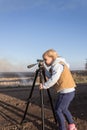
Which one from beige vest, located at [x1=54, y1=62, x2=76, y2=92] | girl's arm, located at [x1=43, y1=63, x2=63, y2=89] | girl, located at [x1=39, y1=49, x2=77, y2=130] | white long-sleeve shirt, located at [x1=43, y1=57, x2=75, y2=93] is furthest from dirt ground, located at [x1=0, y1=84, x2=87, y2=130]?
girl's arm, located at [x1=43, y1=63, x2=63, y2=89]

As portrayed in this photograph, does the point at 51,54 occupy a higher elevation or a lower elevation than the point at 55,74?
higher

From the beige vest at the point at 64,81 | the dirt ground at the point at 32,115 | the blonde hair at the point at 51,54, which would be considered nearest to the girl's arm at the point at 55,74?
the beige vest at the point at 64,81

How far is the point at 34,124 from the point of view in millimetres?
9250

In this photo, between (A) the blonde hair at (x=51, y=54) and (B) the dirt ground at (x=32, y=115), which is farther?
(B) the dirt ground at (x=32, y=115)

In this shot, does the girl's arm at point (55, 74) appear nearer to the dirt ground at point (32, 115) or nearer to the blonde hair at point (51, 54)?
the blonde hair at point (51, 54)

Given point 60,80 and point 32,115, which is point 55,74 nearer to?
point 60,80

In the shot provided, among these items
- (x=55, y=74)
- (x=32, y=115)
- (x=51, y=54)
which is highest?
(x=51, y=54)

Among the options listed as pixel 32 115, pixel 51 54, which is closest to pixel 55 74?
pixel 51 54

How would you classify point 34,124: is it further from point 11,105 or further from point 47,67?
point 11,105

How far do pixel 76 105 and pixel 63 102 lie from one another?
4701mm

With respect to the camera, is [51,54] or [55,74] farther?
[51,54]

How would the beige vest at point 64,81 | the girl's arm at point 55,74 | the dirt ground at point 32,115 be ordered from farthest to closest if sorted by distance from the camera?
1. the dirt ground at point 32,115
2. the beige vest at point 64,81
3. the girl's arm at point 55,74

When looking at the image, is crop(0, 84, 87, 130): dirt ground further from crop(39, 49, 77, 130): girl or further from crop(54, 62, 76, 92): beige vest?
crop(54, 62, 76, 92): beige vest

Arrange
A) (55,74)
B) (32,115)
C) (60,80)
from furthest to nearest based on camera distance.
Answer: (32,115)
(60,80)
(55,74)
